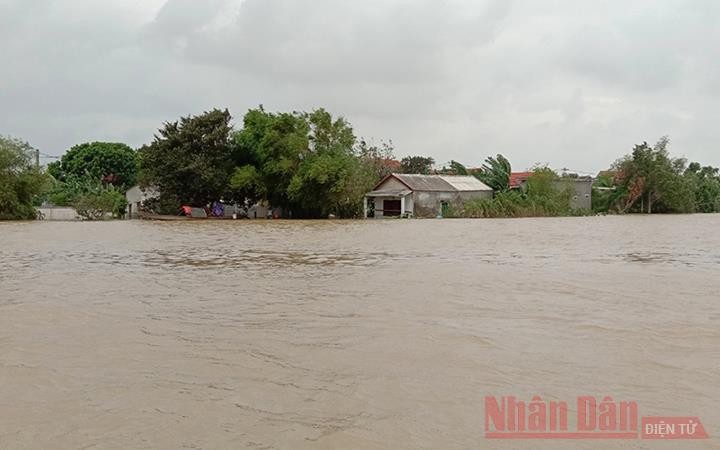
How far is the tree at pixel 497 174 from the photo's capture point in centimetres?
4450

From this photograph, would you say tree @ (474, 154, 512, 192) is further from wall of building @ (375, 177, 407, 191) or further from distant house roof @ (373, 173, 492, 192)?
wall of building @ (375, 177, 407, 191)

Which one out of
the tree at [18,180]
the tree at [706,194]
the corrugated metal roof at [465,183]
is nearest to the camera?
the tree at [18,180]

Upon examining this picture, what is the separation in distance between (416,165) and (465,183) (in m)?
11.0

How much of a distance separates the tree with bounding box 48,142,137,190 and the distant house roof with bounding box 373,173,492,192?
75.1 feet

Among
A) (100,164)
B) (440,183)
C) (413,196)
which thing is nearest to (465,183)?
(440,183)

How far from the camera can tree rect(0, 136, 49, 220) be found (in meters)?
29.8

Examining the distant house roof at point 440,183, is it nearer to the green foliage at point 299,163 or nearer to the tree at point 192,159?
the green foliage at point 299,163

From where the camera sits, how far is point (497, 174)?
1752 inches

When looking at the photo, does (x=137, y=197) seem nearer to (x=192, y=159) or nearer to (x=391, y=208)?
(x=192, y=159)

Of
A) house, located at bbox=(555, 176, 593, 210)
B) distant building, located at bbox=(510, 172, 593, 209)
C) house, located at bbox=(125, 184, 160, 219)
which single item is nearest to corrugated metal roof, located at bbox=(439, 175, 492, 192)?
distant building, located at bbox=(510, 172, 593, 209)

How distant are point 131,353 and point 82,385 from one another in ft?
2.54

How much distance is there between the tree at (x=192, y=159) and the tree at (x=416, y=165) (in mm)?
21453

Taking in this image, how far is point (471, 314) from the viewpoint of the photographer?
581 cm

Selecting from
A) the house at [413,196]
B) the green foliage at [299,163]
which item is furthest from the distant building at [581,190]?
the green foliage at [299,163]
